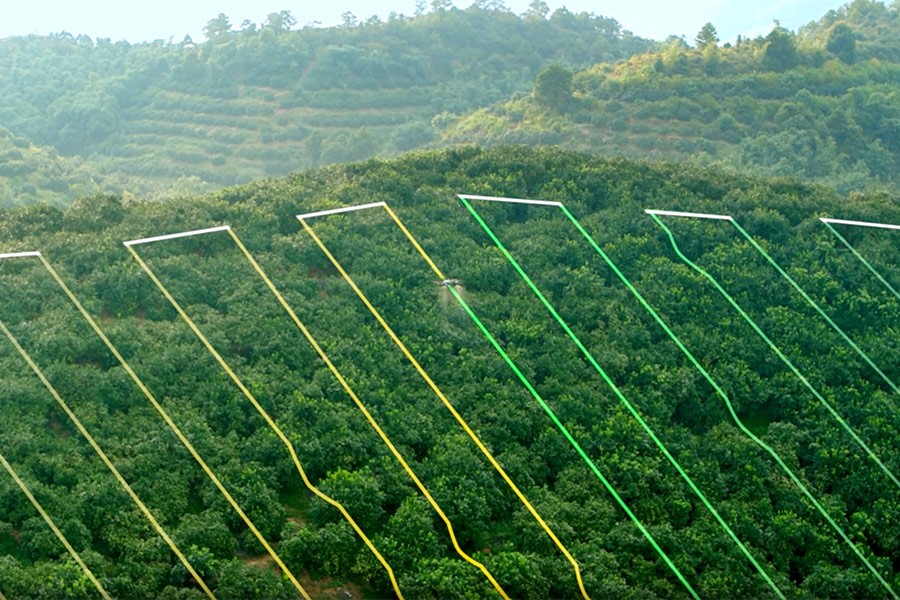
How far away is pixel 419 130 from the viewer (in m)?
45.2

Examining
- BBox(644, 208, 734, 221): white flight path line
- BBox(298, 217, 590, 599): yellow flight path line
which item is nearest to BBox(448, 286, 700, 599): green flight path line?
BBox(298, 217, 590, 599): yellow flight path line

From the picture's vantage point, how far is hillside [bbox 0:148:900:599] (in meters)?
13.2

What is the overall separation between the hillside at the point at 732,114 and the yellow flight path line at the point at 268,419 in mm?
20492

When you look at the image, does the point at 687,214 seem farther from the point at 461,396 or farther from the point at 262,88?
the point at 262,88

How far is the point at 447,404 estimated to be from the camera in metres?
15.6

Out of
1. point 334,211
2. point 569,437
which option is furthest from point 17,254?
point 569,437

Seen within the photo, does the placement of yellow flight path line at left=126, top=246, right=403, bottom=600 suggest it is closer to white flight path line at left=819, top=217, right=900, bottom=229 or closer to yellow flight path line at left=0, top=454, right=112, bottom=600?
yellow flight path line at left=0, top=454, right=112, bottom=600

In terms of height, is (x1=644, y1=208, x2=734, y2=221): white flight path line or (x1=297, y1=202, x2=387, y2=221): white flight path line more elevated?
(x1=297, y1=202, x2=387, y2=221): white flight path line

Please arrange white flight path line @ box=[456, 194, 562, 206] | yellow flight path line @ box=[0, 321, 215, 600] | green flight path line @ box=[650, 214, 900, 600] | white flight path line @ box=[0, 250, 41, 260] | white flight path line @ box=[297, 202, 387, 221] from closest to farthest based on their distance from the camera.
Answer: yellow flight path line @ box=[0, 321, 215, 600] < green flight path line @ box=[650, 214, 900, 600] < white flight path line @ box=[0, 250, 41, 260] < white flight path line @ box=[297, 202, 387, 221] < white flight path line @ box=[456, 194, 562, 206]

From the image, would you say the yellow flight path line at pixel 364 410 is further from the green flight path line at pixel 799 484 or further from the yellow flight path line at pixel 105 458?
the green flight path line at pixel 799 484

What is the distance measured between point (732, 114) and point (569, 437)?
2479 centimetres

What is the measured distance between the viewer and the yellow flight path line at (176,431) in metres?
13.0

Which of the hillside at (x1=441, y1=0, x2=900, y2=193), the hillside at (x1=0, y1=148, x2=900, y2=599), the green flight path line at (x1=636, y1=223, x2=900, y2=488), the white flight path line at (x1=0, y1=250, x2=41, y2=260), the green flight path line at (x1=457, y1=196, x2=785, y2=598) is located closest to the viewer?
the hillside at (x1=0, y1=148, x2=900, y2=599)

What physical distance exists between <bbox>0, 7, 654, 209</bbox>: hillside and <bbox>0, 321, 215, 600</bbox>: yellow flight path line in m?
24.9
